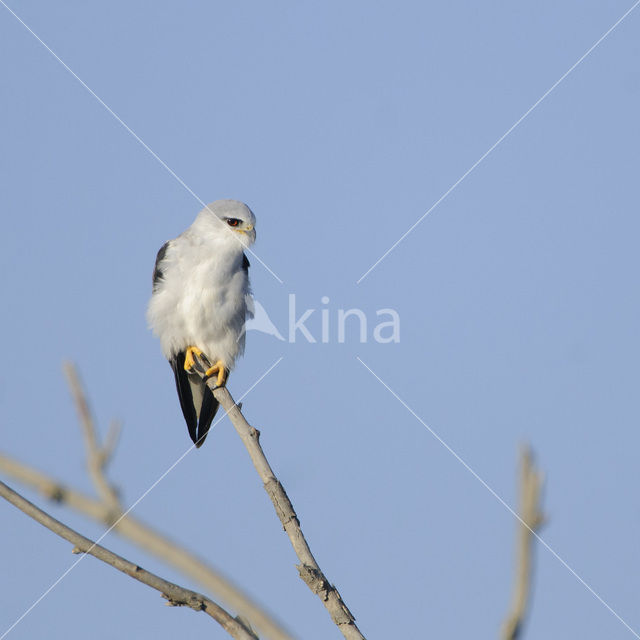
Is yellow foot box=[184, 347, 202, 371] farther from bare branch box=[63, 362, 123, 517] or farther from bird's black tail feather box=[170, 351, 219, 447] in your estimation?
bare branch box=[63, 362, 123, 517]

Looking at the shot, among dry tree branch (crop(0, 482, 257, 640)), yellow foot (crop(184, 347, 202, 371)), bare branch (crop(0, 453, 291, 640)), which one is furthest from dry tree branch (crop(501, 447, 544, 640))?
yellow foot (crop(184, 347, 202, 371))

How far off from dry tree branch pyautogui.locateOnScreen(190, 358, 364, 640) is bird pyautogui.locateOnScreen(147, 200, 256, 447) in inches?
111

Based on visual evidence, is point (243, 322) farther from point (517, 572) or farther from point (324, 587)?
point (517, 572)

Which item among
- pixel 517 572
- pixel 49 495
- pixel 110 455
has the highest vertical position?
pixel 517 572

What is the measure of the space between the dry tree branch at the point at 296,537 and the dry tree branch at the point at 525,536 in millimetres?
905

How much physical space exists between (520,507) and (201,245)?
566 centimetres

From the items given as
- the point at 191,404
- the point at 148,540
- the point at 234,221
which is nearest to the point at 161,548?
the point at 148,540

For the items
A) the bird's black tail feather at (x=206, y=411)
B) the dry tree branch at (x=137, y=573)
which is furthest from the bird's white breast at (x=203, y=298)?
the dry tree branch at (x=137, y=573)

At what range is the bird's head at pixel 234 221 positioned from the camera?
661 cm

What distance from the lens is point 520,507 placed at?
1.10m

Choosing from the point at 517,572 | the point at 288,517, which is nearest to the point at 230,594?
the point at 517,572

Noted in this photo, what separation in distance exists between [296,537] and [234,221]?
170 inches

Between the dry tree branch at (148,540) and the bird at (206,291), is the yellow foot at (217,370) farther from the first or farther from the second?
the dry tree branch at (148,540)

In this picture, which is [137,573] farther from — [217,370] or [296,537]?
[217,370]
